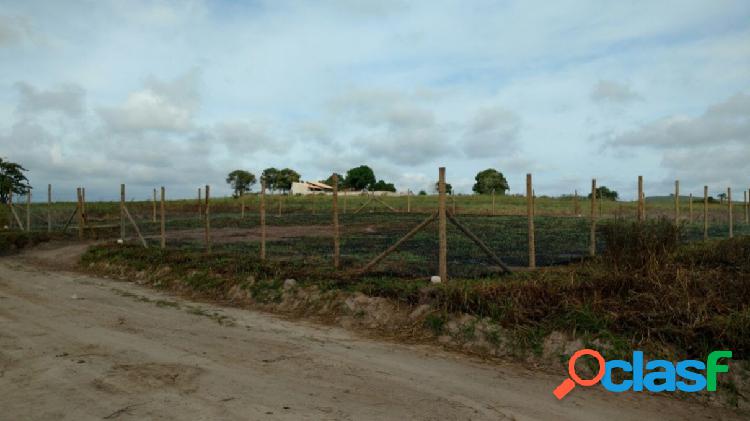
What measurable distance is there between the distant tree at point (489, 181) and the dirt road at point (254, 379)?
85078 mm

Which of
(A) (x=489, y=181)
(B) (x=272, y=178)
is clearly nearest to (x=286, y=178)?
(B) (x=272, y=178)

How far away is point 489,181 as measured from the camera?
92.1 m

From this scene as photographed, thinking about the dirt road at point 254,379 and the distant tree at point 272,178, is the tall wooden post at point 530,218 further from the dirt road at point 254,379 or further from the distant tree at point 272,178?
the distant tree at point 272,178

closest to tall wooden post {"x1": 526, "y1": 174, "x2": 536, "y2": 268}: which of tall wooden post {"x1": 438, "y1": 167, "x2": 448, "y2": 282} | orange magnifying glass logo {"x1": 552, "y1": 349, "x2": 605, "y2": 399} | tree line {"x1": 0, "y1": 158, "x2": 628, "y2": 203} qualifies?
tall wooden post {"x1": 438, "y1": 167, "x2": 448, "y2": 282}

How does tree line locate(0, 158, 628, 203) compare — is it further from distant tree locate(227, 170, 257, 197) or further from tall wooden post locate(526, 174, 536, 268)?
tall wooden post locate(526, 174, 536, 268)

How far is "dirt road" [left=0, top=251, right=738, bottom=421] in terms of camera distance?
168 inches

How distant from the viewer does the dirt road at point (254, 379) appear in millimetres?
4270

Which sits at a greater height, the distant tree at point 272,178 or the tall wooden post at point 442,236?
the distant tree at point 272,178

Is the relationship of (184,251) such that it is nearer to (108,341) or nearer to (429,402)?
(108,341)

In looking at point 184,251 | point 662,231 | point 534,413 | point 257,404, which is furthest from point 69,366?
point 662,231

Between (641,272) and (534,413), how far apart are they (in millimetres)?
4089

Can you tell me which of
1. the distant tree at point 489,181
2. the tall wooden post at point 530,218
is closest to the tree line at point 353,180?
the distant tree at point 489,181

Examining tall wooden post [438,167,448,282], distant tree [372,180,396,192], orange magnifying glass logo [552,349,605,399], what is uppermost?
distant tree [372,180,396,192]

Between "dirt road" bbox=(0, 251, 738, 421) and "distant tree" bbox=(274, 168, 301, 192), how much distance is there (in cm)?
8752
